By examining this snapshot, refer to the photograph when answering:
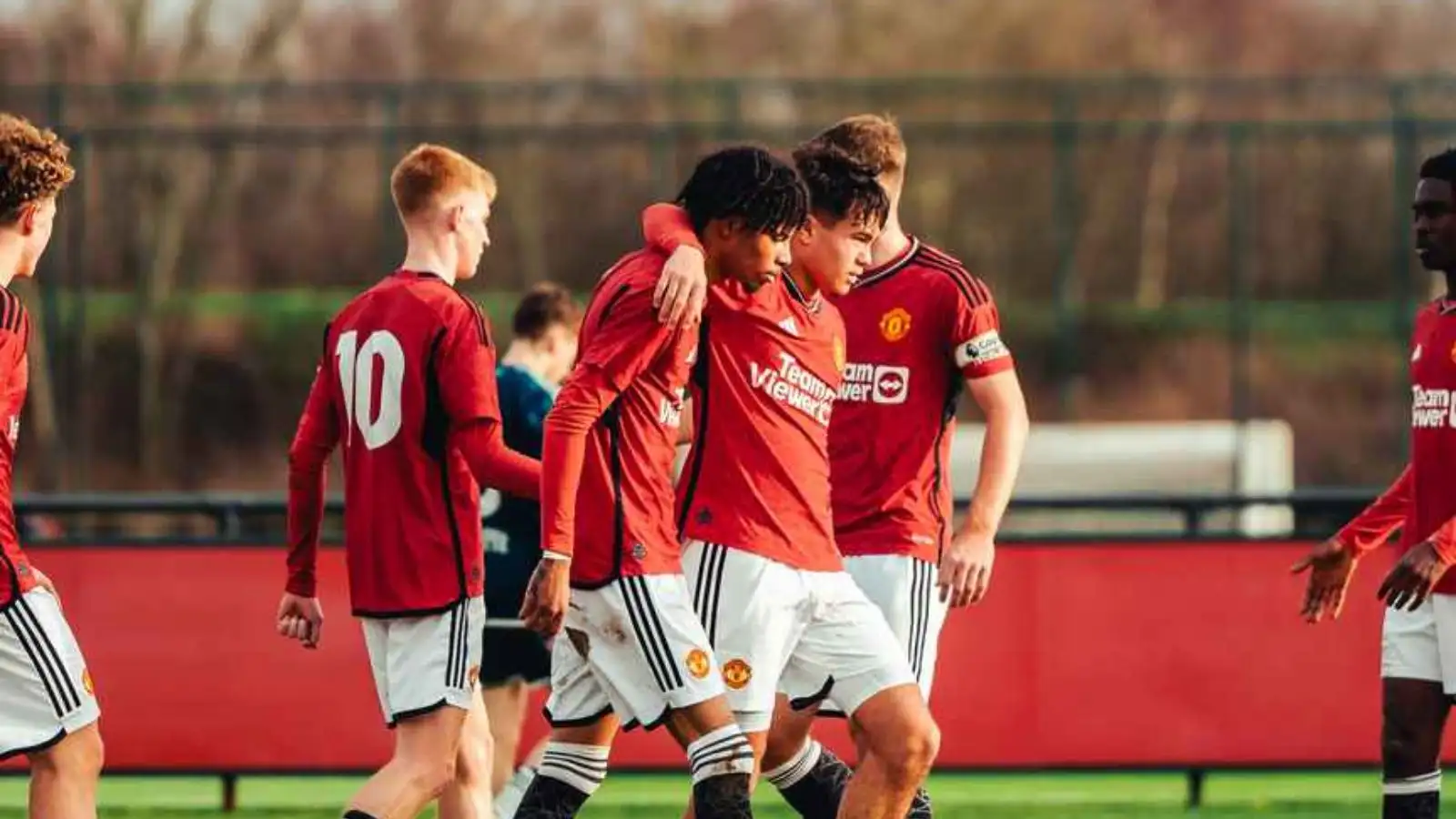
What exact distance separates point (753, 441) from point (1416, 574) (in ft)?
5.93

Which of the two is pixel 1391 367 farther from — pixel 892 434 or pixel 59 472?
pixel 892 434

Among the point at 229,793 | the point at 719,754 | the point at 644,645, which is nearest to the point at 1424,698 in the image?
the point at 719,754

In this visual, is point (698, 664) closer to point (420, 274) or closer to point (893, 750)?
point (893, 750)

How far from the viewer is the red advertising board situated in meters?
10.4

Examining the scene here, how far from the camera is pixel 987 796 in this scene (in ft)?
35.0

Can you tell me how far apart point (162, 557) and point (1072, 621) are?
12.3 ft

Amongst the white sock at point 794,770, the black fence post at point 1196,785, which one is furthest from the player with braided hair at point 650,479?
the black fence post at point 1196,785

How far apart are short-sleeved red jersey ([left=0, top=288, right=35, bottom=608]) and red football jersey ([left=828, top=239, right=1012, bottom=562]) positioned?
222 cm

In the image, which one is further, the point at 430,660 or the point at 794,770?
the point at 794,770

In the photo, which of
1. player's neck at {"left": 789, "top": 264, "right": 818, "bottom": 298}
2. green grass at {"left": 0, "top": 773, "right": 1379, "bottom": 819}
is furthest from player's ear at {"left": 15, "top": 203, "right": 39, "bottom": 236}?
green grass at {"left": 0, "top": 773, "right": 1379, "bottom": 819}

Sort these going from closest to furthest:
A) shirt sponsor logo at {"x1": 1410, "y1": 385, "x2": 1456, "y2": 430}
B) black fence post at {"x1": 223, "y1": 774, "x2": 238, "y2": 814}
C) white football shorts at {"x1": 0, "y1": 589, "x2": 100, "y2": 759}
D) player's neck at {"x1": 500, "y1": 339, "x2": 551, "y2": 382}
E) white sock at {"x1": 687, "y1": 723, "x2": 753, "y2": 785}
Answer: white sock at {"x1": 687, "y1": 723, "x2": 753, "y2": 785}, white football shorts at {"x1": 0, "y1": 589, "x2": 100, "y2": 759}, shirt sponsor logo at {"x1": 1410, "y1": 385, "x2": 1456, "y2": 430}, player's neck at {"x1": 500, "y1": 339, "x2": 551, "y2": 382}, black fence post at {"x1": 223, "y1": 774, "x2": 238, "y2": 814}

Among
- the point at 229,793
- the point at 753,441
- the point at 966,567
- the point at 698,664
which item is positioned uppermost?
the point at 753,441

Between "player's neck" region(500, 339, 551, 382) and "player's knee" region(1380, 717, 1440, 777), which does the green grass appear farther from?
"player's knee" region(1380, 717, 1440, 777)

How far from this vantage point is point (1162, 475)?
22.8 m
